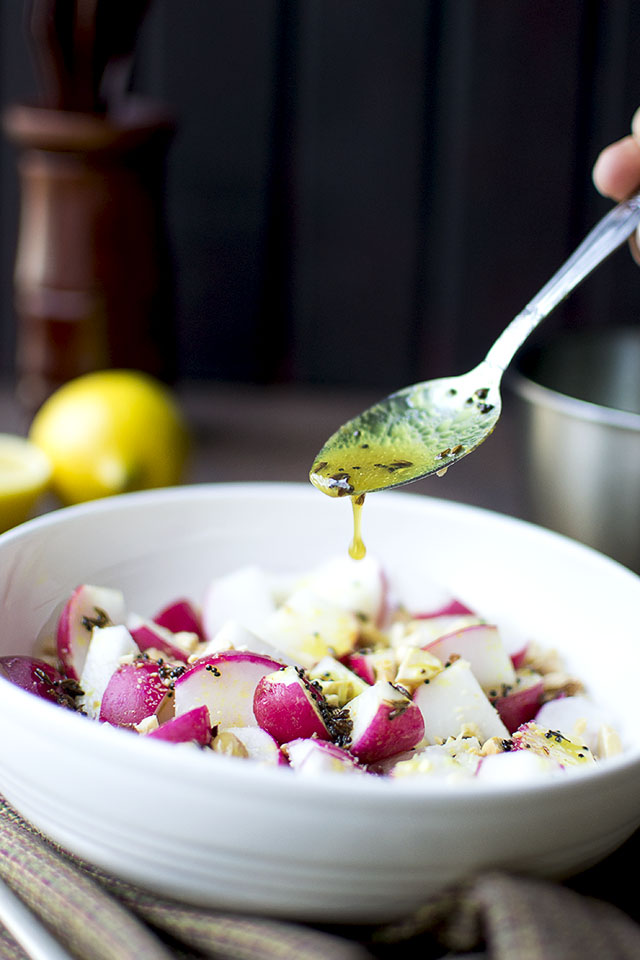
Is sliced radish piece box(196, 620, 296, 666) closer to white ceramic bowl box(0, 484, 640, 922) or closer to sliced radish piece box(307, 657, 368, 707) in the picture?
sliced radish piece box(307, 657, 368, 707)

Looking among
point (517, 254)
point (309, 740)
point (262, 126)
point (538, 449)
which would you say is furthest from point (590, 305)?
point (309, 740)

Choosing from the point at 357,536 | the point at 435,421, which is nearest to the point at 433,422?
the point at 435,421

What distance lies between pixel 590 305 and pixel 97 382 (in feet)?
3.01

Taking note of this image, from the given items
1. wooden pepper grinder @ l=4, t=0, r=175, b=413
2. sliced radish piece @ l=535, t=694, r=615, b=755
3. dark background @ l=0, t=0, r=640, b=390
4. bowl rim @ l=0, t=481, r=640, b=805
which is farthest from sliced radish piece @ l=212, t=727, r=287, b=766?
dark background @ l=0, t=0, r=640, b=390

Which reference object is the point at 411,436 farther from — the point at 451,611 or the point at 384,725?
the point at 384,725

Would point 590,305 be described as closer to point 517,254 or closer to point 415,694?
point 517,254

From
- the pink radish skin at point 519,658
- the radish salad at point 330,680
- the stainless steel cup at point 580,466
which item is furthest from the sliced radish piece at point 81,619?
the stainless steel cup at point 580,466

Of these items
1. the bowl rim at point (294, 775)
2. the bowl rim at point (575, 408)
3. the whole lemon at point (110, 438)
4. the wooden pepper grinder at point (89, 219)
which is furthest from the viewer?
the wooden pepper grinder at point (89, 219)

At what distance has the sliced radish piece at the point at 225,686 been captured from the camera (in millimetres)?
683

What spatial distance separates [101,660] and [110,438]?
55 cm

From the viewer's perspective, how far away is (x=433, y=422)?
0.88 metres

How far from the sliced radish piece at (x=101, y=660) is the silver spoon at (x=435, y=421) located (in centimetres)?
19

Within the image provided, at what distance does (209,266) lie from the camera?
6.07 ft

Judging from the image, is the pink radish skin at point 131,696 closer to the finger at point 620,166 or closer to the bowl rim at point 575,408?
the bowl rim at point 575,408
